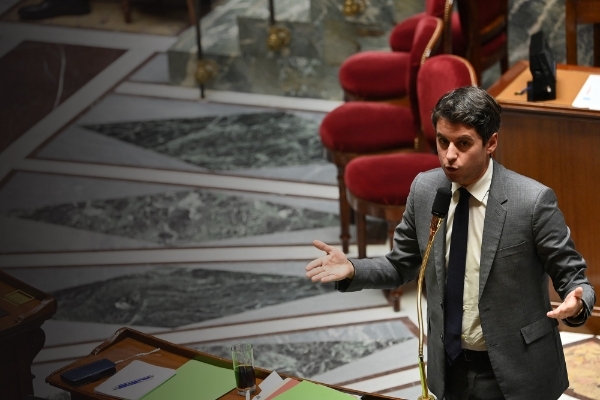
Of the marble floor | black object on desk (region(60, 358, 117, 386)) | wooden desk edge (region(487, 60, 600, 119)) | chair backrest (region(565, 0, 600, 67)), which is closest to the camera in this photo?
black object on desk (region(60, 358, 117, 386))

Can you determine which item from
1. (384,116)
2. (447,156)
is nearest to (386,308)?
(384,116)

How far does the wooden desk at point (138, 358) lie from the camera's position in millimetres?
2598

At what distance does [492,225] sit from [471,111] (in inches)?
11.1

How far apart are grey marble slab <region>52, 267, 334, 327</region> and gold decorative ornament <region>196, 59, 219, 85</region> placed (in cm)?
173

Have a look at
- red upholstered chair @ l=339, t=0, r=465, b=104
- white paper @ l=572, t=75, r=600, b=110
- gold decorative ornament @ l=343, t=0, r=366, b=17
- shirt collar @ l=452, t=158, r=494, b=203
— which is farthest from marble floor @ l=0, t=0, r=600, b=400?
shirt collar @ l=452, t=158, r=494, b=203

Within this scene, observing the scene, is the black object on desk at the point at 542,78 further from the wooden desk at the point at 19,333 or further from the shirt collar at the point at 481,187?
the wooden desk at the point at 19,333

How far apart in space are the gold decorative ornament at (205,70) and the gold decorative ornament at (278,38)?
0.35 m

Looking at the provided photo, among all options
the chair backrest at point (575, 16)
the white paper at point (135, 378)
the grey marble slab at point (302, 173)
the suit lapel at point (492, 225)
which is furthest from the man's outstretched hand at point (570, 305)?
the grey marble slab at point (302, 173)

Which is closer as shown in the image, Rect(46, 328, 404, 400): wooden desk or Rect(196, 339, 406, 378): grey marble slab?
Rect(46, 328, 404, 400): wooden desk

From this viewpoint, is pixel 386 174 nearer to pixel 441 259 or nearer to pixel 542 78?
pixel 542 78

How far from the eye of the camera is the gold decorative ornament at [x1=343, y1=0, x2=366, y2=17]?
231 inches

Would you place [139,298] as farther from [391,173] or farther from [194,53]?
[194,53]


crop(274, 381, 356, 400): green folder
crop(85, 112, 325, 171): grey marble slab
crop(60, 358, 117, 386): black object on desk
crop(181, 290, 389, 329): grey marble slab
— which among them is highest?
crop(274, 381, 356, 400): green folder

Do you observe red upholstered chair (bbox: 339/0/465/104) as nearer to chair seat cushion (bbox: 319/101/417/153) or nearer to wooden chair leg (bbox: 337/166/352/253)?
chair seat cushion (bbox: 319/101/417/153)
